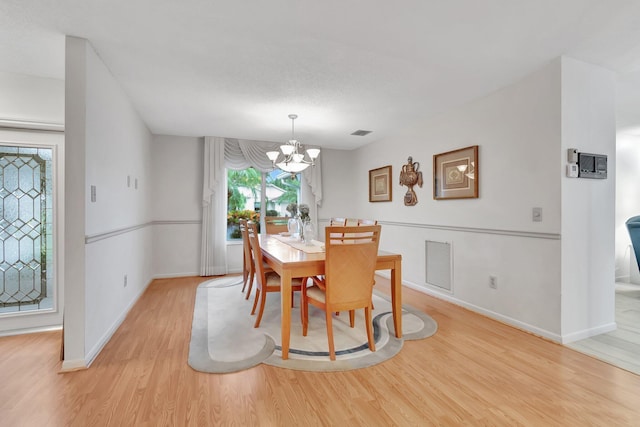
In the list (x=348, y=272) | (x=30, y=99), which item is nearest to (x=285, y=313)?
(x=348, y=272)

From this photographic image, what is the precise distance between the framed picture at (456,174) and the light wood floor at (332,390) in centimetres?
162

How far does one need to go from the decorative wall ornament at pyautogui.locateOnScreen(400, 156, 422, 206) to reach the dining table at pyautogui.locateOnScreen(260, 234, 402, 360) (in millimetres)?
1851

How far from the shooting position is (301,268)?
2.25 meters

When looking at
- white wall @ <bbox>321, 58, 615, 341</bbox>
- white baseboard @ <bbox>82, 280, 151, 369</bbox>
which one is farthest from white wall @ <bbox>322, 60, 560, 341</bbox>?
white baseboard @ <bbox>82, 280, 151, 369</bbox>

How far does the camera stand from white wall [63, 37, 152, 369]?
204 centimetres

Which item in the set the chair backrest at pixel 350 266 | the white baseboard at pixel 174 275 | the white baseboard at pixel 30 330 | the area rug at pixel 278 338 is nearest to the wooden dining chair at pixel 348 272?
the chair backrest at pixel 350 266

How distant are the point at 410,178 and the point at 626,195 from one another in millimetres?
3508

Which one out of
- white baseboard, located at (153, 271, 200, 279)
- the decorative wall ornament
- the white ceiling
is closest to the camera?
the white ceiling

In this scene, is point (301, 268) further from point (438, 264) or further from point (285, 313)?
point (438, 264)

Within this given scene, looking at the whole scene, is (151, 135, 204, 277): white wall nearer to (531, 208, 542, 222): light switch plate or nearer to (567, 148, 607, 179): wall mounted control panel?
(531, 208, 542, 222): light switch plate

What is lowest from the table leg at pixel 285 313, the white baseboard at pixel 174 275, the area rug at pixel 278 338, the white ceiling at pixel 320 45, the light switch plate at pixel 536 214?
the area rug at pixel 278 338

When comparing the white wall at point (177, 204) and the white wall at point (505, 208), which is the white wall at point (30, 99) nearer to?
the white wall at point (177, 204)

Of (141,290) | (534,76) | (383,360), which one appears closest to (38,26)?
(141,290)

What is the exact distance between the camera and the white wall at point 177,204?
4.76 meters
